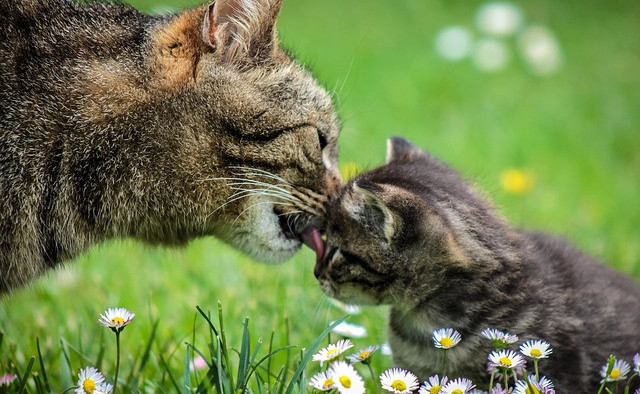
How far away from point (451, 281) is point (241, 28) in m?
1.27

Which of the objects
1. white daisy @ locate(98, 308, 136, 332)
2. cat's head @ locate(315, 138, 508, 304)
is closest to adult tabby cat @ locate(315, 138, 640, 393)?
cat's head @ locate(315, 138, 508, 304)

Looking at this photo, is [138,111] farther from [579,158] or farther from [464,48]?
[464,48]

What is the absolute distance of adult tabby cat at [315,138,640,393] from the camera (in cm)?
288

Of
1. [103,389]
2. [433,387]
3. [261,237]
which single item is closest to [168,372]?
[103,389]

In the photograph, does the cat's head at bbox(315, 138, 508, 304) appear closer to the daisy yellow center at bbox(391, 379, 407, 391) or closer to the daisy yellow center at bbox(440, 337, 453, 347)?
the daisy yellow center at bbox(440, 337, 453, 347)

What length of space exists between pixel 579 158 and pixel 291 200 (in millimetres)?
3570

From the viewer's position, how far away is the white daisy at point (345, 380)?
93.8 inches

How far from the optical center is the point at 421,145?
597 centimetres

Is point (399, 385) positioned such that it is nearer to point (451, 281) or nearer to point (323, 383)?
point (323, 383)

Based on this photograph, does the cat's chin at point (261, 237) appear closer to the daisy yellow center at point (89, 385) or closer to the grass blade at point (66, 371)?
the grass blade at point (66, 371)

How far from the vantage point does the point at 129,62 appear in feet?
10.1

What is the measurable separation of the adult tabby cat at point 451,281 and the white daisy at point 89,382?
3.20 feet

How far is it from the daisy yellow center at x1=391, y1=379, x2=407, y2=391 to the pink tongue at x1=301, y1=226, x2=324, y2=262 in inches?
33.4

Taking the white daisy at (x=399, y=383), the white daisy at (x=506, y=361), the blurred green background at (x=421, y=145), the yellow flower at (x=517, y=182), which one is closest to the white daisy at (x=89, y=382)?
the blurred green background at (x=421, y=145)
